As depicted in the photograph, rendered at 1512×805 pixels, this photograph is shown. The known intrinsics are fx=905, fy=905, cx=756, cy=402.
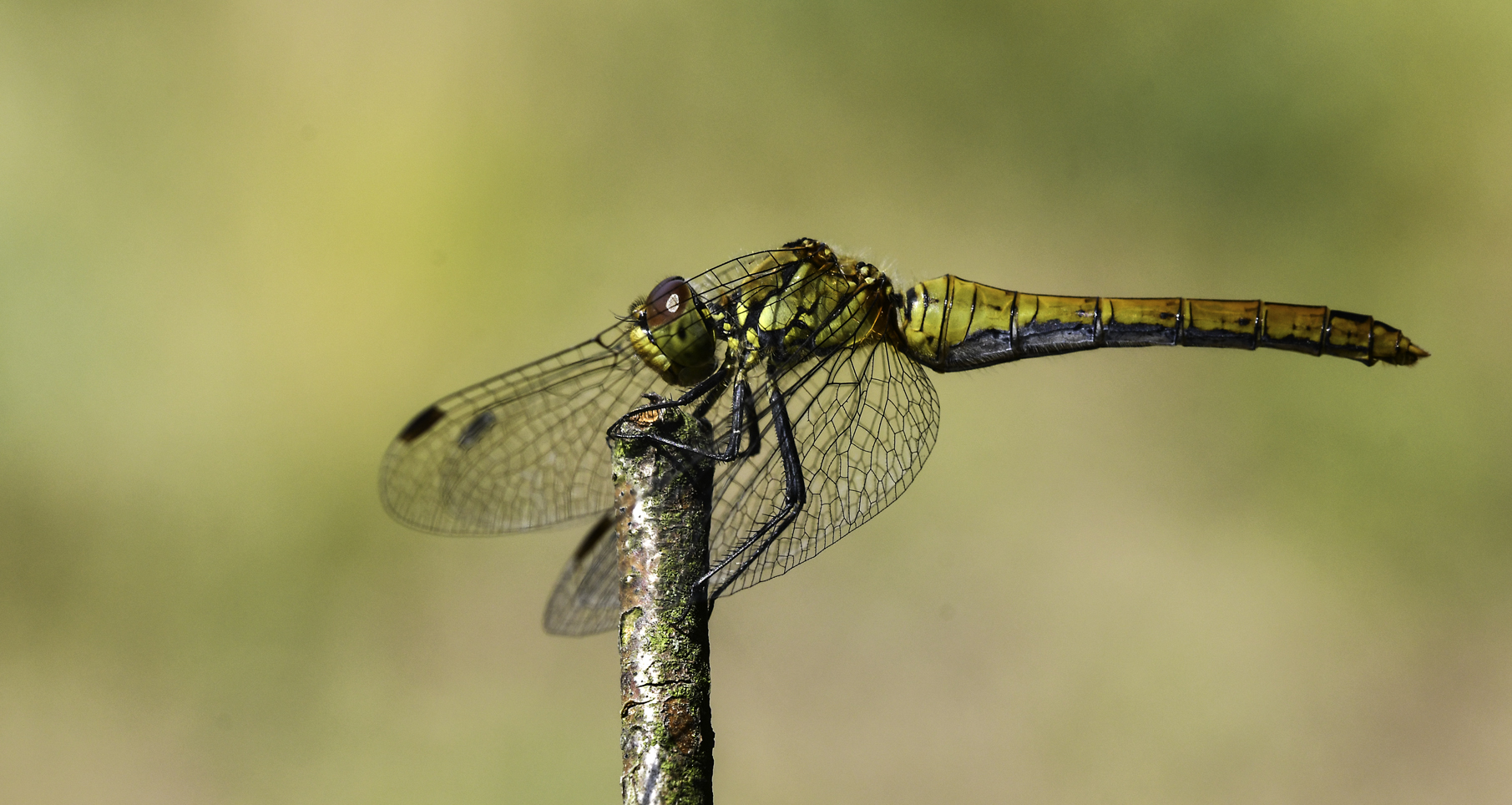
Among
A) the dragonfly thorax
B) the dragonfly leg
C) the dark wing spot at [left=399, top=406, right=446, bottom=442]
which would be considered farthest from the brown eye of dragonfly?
the dark wing spot at [left=399, top=406, right=446, bottom=442]

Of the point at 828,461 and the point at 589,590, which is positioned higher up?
the point at 828,461

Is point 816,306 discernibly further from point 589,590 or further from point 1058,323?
point 589,590

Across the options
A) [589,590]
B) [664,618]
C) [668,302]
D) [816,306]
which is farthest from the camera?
[589,590]

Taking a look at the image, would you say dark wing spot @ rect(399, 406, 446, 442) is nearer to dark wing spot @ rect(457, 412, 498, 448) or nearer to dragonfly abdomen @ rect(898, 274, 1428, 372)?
dark wing spot @ rect(457, 412, 498, 448)

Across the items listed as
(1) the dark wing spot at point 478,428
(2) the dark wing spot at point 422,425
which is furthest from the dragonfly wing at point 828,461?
(2) the dark wing spot at point 422,425

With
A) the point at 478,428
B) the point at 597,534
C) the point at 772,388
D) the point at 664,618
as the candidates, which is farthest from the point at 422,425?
the point at 664,618

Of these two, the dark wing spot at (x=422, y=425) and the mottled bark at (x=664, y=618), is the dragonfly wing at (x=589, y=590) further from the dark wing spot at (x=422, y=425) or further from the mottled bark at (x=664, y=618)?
the mottled bark at (x=664, y=618)

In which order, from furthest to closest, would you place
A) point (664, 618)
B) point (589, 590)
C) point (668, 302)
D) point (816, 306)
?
1. point (589, 590)
2. point (816, 306)
3. point (668, 302)
4. point (664, 618)
